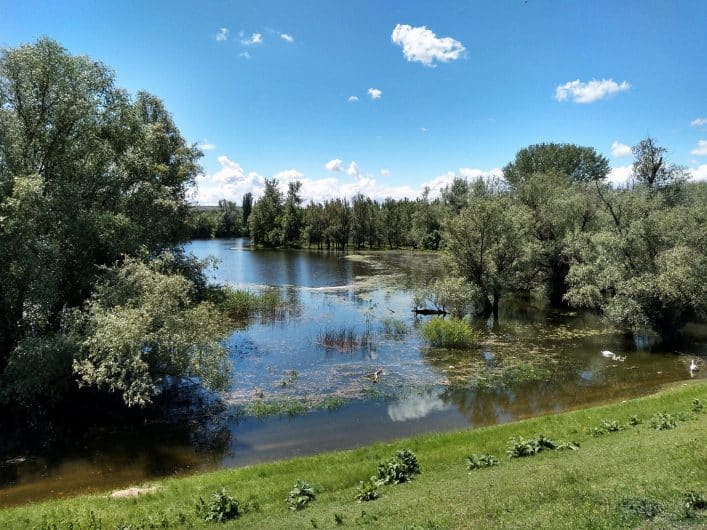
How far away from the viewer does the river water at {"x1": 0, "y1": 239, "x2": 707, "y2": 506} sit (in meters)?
15.1

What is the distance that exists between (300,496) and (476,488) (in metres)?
4.10

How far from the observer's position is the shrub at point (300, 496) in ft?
35.0

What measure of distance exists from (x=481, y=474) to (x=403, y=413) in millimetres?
7989

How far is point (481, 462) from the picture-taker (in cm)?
1191

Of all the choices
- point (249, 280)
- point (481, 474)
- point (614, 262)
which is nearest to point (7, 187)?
point (481, 474)

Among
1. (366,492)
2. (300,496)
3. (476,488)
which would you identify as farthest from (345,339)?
(476,488)

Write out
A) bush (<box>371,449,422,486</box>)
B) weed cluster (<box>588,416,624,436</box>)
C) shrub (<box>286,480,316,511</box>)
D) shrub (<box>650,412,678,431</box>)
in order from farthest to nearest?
1. weed cluster (<box>588,416,624,436</box>)
2. shrub (<box>650,412,678,431</box>)
3. bush (<box>371,449,422,486</box>)
4. shrub (<box>286,480,316,511</box>)

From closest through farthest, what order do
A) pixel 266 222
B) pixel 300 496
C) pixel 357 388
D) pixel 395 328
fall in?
pixel 300 496
pixel 357 388
pixel 395 328
pixel 266 222

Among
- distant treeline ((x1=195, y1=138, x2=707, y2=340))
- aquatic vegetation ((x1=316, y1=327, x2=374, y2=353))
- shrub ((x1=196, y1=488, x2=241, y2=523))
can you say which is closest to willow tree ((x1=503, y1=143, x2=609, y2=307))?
distant treeline ((x1=195, y1=138, x2=707, y2=340))

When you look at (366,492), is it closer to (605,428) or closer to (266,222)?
(605,428)

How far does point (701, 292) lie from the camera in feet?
83.6

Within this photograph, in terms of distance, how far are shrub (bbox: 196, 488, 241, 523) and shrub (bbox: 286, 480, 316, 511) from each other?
1211 mm

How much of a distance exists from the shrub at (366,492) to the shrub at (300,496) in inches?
46.1

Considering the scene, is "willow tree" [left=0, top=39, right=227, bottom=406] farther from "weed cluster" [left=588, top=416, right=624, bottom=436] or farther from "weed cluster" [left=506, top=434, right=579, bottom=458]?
"weed cluster" [left=588, top=416, right=624, bottom=436]
